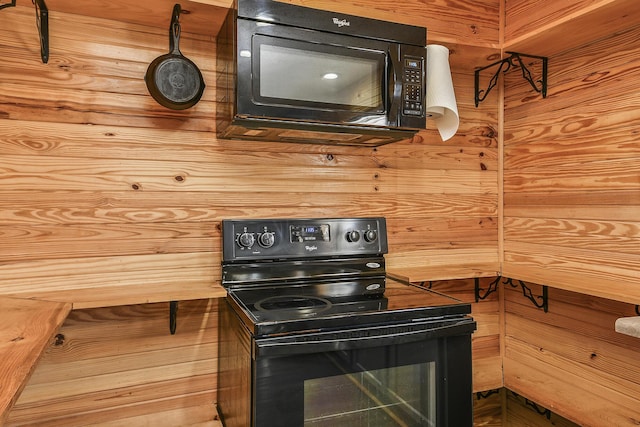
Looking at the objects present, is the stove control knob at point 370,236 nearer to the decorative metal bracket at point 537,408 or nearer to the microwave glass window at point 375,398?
the microwave glass window at point 375,398

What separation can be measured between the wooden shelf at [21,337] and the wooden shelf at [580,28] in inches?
70.1

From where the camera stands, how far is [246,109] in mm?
1352

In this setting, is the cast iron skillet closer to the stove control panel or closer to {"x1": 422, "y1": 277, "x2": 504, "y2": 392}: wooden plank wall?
the stove control panel

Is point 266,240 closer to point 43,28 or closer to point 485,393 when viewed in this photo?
point 43,28

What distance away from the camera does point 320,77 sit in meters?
1.46

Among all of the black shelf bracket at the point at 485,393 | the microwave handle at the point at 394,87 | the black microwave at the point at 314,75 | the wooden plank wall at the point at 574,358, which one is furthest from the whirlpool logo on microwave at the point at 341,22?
the black shelf bracket at the point at 485,393

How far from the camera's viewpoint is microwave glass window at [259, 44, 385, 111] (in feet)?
4.59

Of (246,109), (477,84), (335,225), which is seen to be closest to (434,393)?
(335,225)

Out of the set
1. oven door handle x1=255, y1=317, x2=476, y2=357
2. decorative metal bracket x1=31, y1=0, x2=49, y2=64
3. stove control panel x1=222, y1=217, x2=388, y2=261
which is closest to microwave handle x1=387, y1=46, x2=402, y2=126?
stove control panel x1=222, y1=217, x2=388, y2=261

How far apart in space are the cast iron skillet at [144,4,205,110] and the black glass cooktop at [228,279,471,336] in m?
0.66

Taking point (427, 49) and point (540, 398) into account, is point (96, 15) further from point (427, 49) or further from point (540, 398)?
point (540, 398)

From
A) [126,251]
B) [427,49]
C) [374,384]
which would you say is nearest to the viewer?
[374,384]

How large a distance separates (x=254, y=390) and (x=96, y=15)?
1281 mm

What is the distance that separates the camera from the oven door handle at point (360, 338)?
1.13m
